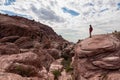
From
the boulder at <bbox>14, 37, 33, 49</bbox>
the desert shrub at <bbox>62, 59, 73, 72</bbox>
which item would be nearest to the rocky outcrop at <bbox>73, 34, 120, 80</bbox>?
the desert shrub at <bbox>62, 59, 73, 72</bbox>

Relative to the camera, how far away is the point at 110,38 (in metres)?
23.6

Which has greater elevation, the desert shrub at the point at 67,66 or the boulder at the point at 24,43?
the boulder at the point at 24,43

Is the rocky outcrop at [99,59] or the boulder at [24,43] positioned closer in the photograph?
the rocky outcrop at [99,59]

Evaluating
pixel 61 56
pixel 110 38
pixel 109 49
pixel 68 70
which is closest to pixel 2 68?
pixel 109 49

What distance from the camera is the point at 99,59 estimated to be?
22016 mm

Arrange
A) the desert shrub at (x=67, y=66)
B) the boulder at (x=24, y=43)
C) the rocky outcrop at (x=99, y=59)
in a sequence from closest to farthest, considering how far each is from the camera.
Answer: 1. the rocky outcrop at (x=99, y=59)
2. the desert shrub at (x=67, y=66)
3. the boulder at (x=24, y=43)

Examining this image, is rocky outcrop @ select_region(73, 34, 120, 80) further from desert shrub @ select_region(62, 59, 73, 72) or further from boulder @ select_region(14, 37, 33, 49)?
boulder @ select_region(14, 37, 33, 49)

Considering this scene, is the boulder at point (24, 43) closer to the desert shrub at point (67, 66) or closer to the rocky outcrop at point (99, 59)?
the desert shrub at point (67, 66)

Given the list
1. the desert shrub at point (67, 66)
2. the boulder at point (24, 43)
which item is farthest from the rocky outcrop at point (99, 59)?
the boulder at point (24, 43)

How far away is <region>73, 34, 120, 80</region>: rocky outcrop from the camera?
2098 cm

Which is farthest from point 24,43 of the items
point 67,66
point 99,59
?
point 99,59

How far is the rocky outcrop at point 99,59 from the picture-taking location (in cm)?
2098

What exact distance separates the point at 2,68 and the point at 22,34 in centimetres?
6028

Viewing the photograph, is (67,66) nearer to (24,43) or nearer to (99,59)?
(99,59)
